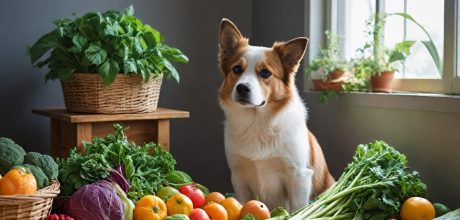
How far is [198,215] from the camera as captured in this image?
1712mm

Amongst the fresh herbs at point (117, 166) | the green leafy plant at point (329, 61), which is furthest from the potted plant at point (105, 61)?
the green leafy plant at point (329, 61)

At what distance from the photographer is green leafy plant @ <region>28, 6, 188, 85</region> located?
224 cm

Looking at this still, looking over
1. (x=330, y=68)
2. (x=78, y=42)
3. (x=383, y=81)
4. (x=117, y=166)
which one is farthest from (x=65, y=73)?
(x=383, y=81)

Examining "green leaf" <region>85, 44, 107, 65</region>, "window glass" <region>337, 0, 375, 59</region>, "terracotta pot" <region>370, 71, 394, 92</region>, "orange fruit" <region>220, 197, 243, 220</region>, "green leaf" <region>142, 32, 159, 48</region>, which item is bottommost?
"orange fruit" <region>220, 197, 243, 220</region>

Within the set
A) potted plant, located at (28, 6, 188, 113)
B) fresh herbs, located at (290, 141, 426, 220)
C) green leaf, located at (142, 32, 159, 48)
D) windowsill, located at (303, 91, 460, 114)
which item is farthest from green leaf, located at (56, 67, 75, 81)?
windowsill, located at (303, 91, 460, 114)

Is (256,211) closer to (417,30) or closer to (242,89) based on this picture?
(242,89)

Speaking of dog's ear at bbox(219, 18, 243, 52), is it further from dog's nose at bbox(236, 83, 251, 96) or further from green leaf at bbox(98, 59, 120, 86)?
green leaf at bbox(98, 59, 120, 86)

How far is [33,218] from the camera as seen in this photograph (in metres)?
1.50

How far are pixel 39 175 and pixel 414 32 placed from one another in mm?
1822

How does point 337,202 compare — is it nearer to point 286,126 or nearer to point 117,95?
point 286,126

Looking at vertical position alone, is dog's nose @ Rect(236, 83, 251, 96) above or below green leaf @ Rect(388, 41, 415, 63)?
below

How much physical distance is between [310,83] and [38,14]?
4.78 feet

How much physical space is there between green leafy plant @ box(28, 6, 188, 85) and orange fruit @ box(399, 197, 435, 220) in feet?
3.86

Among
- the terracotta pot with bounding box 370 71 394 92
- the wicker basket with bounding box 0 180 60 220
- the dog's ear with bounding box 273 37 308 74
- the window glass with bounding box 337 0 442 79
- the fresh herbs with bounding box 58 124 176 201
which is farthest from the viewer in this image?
the terracotta pot with bounding box 370 71 394 92
